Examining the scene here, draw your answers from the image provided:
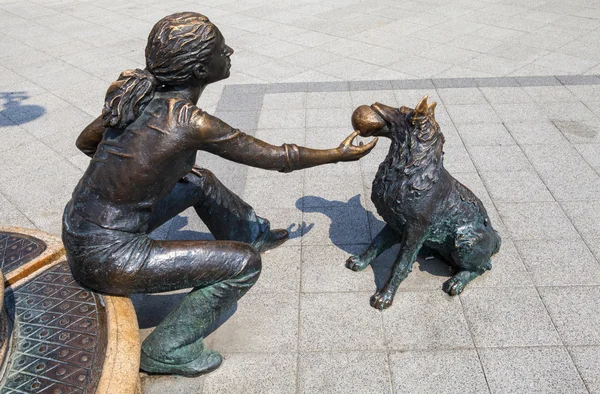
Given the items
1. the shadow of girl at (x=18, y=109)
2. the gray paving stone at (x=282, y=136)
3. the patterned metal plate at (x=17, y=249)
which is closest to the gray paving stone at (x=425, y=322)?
the patterned metal plate at (x=17, y=249)

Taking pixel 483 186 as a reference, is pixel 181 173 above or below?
above

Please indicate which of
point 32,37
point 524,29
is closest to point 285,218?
point 524,29

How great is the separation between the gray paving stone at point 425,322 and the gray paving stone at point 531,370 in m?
0.21

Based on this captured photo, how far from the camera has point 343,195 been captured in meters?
5.19

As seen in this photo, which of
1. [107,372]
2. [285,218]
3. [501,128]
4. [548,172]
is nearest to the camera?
[107,372]

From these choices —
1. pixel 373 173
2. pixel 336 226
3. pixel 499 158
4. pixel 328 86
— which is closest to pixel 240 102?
pixel 328 86

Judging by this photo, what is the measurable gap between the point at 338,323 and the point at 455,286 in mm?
873

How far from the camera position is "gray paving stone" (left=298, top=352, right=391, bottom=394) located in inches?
129

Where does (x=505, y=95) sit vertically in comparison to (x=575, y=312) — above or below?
above

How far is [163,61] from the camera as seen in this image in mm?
2820

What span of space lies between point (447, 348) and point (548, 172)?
8.86 feet

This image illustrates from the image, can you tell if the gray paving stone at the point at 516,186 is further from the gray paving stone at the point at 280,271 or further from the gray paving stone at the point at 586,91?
the gray paving stone at the point at 586,91

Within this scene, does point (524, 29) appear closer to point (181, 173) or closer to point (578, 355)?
point (578, 355)

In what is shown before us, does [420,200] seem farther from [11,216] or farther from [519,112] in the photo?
[519,112]
